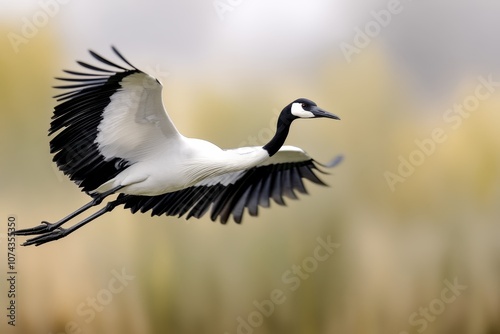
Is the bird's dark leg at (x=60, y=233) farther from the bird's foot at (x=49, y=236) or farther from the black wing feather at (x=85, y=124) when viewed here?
the black wing feather at (x=85, y=124)

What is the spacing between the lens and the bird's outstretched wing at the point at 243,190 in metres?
4.13

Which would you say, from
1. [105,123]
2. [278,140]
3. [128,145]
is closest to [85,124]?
[105,123]

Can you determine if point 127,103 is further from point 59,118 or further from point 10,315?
point 10,315

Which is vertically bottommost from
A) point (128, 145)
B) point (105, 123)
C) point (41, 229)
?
point (41, 229)

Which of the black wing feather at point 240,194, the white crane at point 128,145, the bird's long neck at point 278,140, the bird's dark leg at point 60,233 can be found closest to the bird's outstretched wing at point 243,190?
the black wing feather at point 240,194

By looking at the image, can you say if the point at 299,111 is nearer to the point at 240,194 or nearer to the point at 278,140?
the point at 278,140

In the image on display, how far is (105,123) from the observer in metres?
3.66

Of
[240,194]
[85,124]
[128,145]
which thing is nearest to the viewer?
[85,124]

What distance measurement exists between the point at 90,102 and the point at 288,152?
106 centimetres

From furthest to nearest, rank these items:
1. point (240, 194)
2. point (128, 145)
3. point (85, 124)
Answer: point (240, 194) < point (128, 145) < point (85, 124)

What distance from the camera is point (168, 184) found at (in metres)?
3.73

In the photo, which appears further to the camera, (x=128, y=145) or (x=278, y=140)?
(x=128, y=145)

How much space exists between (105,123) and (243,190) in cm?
89

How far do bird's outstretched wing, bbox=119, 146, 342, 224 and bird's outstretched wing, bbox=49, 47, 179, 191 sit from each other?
0.37m
